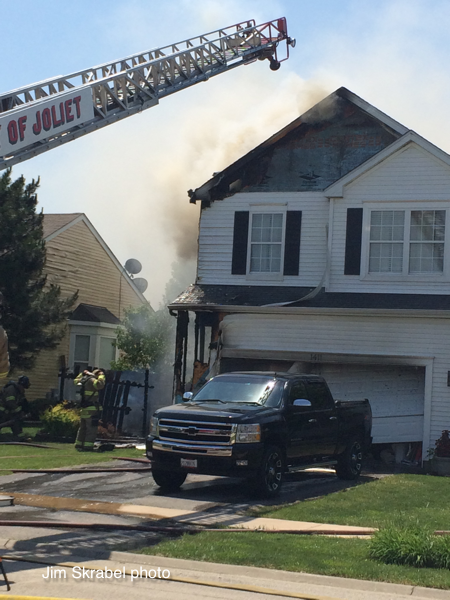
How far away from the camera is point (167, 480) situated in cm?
1196

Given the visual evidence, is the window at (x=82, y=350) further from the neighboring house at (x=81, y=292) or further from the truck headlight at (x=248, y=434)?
the truck headlight at (x=248, y=434)

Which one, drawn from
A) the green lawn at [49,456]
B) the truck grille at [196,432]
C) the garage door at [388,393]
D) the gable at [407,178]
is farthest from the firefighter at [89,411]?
the gable at [407,178]

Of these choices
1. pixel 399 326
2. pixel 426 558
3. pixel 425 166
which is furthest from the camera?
pixel 425 166

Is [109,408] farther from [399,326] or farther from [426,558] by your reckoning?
[426,558]

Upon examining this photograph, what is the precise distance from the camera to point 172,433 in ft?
38.5

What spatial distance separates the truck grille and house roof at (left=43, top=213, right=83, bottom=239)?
1845 centimetres

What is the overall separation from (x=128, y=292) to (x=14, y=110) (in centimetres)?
2092

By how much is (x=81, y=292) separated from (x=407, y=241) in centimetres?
1542

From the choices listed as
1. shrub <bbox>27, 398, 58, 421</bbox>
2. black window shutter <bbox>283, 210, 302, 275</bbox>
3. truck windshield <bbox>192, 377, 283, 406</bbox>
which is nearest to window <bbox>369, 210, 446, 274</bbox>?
black window shutter <bbox>283, 210, 302, 275</bbox>

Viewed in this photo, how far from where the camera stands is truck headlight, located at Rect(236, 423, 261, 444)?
11.3 m

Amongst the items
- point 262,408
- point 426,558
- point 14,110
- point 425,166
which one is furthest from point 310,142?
point 426,558

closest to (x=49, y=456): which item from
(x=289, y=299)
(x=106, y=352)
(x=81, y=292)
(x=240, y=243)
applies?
(x=289, y=299)

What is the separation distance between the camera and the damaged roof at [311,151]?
20406 millimetres

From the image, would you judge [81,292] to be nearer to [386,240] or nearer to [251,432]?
[386,240]
